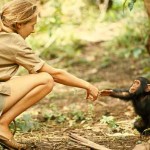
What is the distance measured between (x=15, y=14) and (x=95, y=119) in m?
2.48

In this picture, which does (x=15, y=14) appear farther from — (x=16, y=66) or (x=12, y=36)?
(x=16, y=66)

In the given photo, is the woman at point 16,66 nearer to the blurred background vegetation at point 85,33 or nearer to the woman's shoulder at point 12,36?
the woman's shoulder at point 12,36

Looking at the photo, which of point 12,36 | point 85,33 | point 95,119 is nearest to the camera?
point 12,36

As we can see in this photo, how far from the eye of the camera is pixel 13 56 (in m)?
4.09

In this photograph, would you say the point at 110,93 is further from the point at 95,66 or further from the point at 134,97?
the point at 95,66

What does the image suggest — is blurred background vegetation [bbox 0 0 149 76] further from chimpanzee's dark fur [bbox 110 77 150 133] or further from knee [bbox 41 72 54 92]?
knee [bbox 41 72 54 92]

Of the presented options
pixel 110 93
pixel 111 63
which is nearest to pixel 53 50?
pixel 111 63

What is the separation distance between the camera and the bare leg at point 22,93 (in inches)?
165

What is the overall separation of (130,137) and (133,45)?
7.19 meters

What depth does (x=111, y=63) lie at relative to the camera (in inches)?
442

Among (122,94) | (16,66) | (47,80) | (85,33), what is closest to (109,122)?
(122,94)

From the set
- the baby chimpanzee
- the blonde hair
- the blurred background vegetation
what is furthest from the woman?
the blurred background vegetation

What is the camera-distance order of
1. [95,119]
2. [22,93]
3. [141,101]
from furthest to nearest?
[95,119], [141,101], [22,93]

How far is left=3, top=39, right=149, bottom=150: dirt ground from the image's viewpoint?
4.77 meters
